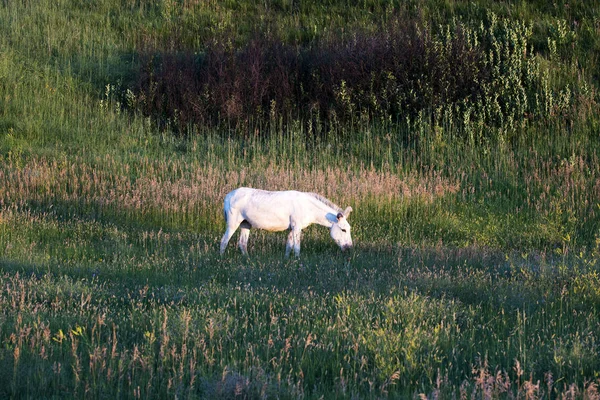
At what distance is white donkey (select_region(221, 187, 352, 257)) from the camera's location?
11.6 m

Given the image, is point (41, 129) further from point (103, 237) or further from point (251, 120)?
point (103, 237)

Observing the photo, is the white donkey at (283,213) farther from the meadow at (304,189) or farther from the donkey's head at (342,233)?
the meadow at (304,189)

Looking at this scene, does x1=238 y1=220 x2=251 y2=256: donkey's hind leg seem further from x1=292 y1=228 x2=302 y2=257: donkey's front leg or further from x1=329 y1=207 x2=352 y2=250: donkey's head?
x1=329 y1=207 x2=352 y2=250: donkey's head

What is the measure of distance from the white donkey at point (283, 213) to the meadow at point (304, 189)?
0.39 meters

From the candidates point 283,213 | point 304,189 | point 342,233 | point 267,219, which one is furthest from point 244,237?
point 304,189

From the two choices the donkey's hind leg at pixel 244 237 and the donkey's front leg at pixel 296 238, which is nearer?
the donkey's front leg at pixel 296 238

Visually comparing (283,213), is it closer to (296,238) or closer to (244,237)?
(296,238)

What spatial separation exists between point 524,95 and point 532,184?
A: 455cm

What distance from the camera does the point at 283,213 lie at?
38.3 feet

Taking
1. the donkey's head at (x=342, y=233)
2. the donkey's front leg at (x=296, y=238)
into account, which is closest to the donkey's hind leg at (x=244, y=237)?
the donkey's front leg at (x=296, y=238)

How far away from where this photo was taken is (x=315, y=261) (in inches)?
441

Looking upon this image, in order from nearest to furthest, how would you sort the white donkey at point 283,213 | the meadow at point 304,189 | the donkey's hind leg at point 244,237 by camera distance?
the meadow at point 304,189 < the white donkey at point 283,213 < the donkey's hind leg at point 244,237

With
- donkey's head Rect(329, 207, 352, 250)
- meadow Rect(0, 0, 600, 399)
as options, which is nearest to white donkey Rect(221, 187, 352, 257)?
donkey's head Rect(329, 207, 352, 250)

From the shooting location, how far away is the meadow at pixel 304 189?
643 cm
